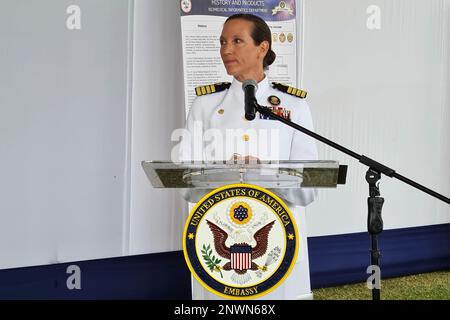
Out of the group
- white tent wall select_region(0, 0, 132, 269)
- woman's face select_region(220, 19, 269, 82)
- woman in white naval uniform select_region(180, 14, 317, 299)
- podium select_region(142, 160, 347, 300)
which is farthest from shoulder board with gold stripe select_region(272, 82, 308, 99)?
white tent wall select_region(0, 0, 132, 269)

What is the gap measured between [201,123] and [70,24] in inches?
41.6

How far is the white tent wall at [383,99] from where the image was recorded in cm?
397

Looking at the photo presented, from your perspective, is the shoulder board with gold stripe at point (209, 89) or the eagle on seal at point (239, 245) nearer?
the eagle on seal at point (239, 245)

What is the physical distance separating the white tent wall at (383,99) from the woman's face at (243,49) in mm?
1248

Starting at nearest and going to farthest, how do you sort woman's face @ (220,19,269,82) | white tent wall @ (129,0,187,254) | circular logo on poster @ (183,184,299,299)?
circular logo on poster @ (183,184,299,299) → woman's face @ (220,19,269,82) → white tent wall @ (129,0,187,254)

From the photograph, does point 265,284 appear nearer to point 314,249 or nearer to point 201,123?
point 201,123

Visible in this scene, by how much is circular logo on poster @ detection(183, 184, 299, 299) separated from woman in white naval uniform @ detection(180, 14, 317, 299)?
0.60 m

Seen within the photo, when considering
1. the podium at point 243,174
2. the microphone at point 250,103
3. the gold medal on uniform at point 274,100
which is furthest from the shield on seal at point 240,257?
the gold medal on uniform at point 274,100

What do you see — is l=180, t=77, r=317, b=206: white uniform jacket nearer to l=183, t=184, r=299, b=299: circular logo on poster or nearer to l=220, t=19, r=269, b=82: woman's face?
l=220, t=19, r=269, b=82: woman's face

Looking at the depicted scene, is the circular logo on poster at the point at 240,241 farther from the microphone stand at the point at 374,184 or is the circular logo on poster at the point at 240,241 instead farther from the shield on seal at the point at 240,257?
the microphone stand at the point at 374,184

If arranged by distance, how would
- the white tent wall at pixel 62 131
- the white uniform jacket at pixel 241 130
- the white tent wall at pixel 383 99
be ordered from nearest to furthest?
the white uniform jacket at pixel 241 130, the white tent wall at pixel 62 131, the white tent wall at pixel 383 99

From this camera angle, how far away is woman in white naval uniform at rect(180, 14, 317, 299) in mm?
2305

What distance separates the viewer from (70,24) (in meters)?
3.03

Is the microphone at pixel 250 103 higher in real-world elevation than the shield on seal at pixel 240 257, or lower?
higher
